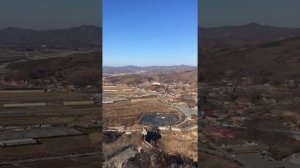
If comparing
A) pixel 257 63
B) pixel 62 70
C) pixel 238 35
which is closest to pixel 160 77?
pixel 238 35

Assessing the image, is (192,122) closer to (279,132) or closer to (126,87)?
(126,87)

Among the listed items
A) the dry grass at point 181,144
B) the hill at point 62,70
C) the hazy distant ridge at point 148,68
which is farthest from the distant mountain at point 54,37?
the hazy distant ridge at point 148,68

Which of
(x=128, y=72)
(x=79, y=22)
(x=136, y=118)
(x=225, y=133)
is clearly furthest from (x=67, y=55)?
(x=128, y=72)

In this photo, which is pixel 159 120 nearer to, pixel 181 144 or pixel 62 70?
pixel 181 144

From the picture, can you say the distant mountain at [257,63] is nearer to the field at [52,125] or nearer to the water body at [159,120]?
the field at [52,125]

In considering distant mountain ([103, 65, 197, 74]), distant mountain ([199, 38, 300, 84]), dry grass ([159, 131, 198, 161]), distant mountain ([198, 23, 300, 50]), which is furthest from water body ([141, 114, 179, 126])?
distant mountain ([198, 23, 300, 50])
